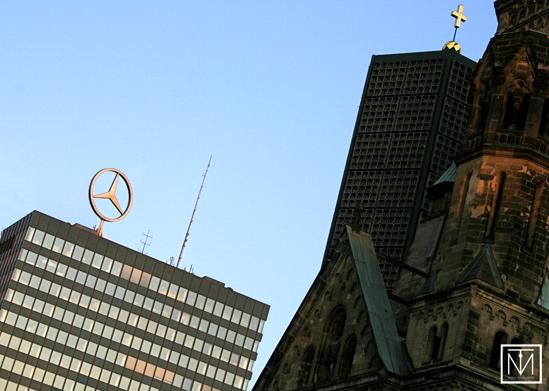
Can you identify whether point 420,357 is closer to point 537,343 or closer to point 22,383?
point 537,343

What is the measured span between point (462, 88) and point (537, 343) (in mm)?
49835

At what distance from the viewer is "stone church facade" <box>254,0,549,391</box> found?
2766 inches

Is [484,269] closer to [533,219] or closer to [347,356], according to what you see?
[533,219]

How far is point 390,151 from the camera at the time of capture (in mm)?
112750

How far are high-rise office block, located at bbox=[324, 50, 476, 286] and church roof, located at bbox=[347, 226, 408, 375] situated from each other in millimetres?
23057

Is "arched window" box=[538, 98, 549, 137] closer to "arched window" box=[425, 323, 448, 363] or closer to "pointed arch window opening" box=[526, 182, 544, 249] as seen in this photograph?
"pointed arch window opening" box=[526, 182, 544, 249]

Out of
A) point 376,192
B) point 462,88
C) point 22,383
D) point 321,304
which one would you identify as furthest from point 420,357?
point 22,383

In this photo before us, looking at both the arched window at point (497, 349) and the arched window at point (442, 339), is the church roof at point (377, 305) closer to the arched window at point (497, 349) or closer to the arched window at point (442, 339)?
the arched window at point (442, 339)

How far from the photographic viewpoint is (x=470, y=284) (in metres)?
70.3

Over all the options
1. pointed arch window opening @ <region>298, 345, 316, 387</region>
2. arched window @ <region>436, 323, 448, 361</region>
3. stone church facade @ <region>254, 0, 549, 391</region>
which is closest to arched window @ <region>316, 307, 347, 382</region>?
stone church facade @ <region>254, 0, 549, 391</region>

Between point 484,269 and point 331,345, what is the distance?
32.3 ft

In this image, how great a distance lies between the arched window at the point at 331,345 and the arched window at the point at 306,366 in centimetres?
107

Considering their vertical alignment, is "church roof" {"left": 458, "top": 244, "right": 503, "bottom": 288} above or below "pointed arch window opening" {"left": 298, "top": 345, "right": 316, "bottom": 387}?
above

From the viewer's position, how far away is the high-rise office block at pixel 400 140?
10775 cm
